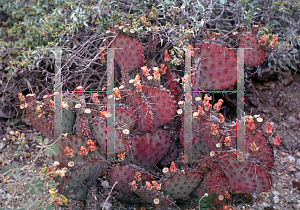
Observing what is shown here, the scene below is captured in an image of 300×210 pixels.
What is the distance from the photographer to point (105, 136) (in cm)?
208

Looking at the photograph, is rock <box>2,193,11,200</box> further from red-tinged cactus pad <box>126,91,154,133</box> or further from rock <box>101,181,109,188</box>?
red-tinged cactus pad <box>126,91,154,133</box>

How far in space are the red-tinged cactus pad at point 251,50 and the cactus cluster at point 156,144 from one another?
162mm

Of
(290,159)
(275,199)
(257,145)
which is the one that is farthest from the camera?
(290,159)

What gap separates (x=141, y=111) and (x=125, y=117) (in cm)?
13

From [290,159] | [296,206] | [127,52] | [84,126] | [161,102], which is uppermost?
[127,52]

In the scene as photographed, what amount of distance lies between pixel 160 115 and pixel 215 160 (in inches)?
20.6

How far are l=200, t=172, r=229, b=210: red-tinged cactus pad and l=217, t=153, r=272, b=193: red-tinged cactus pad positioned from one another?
0.05 m

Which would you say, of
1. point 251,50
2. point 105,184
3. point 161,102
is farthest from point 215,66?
point 105,184

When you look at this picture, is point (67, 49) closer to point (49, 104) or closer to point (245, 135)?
point (49, 104)

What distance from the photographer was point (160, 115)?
2283mm

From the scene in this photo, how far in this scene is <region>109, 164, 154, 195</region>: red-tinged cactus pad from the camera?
6.71 feet

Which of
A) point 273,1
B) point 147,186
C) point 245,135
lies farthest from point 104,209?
point 273,1

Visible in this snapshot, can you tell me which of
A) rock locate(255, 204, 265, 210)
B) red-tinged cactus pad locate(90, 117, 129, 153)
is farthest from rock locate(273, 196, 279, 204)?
red-tinged cactus pad locate(90, 117, 129, 153)

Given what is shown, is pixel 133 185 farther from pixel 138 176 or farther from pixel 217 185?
pixel 217 185
